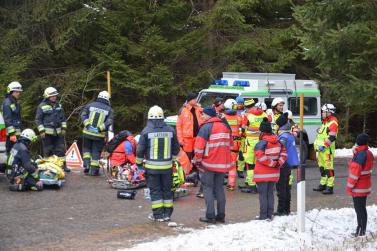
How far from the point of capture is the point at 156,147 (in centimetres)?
974

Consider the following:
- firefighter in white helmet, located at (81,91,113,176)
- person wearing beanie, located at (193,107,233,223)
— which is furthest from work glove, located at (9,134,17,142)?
person wearing beanie, located at (193,107,233,223)

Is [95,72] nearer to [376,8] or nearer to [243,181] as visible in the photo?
[243,181]

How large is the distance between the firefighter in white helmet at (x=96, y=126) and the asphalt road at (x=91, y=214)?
543 millimetres

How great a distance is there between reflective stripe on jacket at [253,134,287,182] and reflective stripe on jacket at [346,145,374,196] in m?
1.13

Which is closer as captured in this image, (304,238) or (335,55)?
(304,238)

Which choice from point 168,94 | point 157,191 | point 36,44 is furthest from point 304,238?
point 36,44

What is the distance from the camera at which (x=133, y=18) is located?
22.7m

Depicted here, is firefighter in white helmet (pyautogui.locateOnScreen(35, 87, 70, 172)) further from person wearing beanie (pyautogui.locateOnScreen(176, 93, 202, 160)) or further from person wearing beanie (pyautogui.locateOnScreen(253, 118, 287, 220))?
person wearing beanie (pyautogui.locateOnScreen(253, 118, 287, 220))

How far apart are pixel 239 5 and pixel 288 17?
437 centimetres

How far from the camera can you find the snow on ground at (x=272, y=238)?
814 centimetres

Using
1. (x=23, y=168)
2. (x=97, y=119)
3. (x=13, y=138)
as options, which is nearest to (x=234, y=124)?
(x=97, y=119)

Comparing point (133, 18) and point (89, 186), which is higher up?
point (133, 18)

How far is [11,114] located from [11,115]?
0.03 metres

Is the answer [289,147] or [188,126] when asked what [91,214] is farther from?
[289,147]
